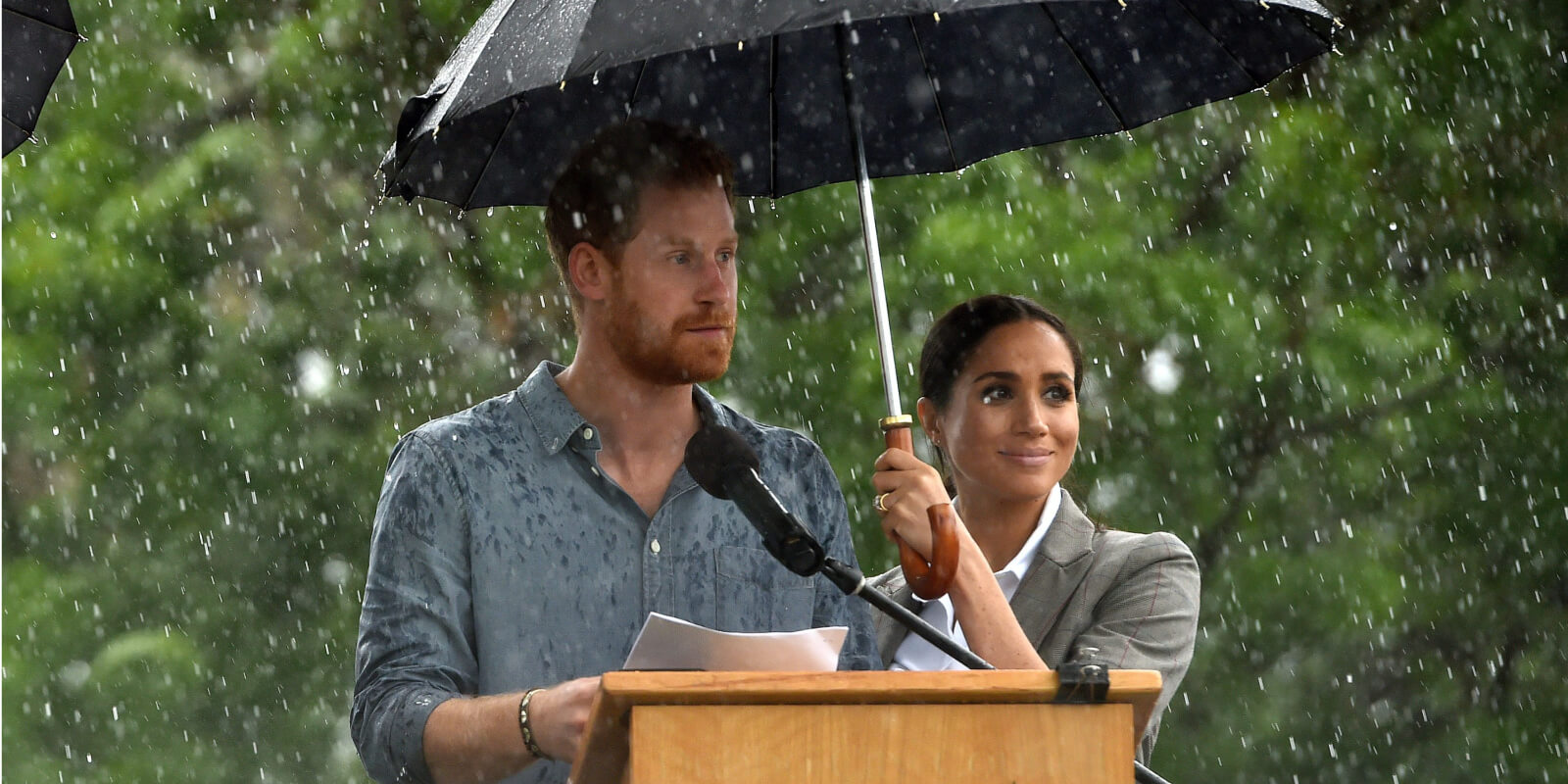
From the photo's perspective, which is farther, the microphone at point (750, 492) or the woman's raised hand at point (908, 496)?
the woman's raised hand at point (908, 496)

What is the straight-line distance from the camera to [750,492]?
9.55 ft

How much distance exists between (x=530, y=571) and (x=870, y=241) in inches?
33.2

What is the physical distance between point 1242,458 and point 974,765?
21.8 ft

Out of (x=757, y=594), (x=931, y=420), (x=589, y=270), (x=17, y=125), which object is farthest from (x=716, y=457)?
(x=17, y=125)

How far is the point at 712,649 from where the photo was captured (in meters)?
2.52

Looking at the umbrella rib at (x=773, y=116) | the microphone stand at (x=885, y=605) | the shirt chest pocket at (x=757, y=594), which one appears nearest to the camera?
the microphone stand at (x=885, y=605)

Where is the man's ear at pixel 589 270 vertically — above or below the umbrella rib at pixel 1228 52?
above

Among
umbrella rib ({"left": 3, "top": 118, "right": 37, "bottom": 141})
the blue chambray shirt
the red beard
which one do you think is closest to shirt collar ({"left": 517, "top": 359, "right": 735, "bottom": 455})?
the blue chambray shirt

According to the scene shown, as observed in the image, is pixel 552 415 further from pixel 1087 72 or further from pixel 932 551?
pixel 1087 72

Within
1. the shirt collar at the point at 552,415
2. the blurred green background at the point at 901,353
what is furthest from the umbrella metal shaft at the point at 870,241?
the blurred green background at the point at 901,353

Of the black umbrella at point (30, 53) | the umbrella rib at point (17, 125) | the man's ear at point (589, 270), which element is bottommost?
the man's ear at point (589, 270)

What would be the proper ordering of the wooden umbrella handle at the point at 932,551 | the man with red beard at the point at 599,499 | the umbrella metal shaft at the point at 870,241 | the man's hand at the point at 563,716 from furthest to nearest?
the umbrella metal shaft at the point at 870,241 → the man with red beard at the point at 599,499 → the wooden umbrella handle at the point at 932,551 → the man's hand at the point at 563,716

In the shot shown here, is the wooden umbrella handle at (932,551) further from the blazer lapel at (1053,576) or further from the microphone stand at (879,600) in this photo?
A: the blazer lapel at (1053,576)

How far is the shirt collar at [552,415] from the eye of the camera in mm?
3516
